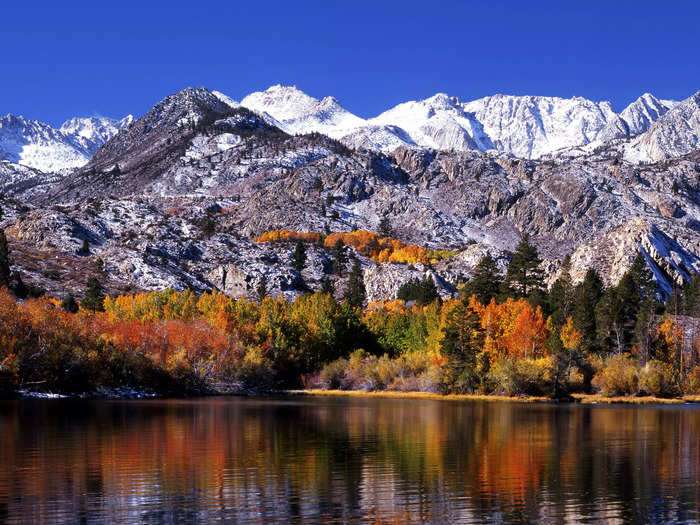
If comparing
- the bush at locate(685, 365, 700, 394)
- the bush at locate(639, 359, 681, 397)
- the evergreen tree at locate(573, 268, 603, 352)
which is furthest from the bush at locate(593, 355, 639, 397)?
the evergreen tree at locate(573, 268, 603, 352)

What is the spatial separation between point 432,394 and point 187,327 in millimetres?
41795

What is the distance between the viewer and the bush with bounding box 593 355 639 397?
4557 inches

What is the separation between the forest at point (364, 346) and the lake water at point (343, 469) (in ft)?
109

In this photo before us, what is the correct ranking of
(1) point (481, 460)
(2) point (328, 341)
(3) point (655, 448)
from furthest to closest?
(2) point (328, 341) → (3) point (655, 448) → (1) point (481, 460)

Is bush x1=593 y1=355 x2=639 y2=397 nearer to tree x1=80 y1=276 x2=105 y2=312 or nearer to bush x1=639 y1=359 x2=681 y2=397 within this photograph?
bush x1=639 y1=359 x2=681 y2=397

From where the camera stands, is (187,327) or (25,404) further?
(187,327)

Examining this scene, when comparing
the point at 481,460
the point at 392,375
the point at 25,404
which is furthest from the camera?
the point at 392,375

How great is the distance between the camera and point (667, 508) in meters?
32.7

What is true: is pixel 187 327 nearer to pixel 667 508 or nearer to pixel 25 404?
pixel 25 404

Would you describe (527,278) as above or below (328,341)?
above

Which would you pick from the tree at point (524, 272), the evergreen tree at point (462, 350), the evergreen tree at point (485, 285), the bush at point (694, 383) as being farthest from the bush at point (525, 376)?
the tree at point (524, 272)

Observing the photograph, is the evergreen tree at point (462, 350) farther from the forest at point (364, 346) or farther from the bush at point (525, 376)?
the bush at point (525, 376)

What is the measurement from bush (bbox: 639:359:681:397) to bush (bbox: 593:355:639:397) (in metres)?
1.13

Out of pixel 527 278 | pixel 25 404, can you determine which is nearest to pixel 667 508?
pixel 25 404
